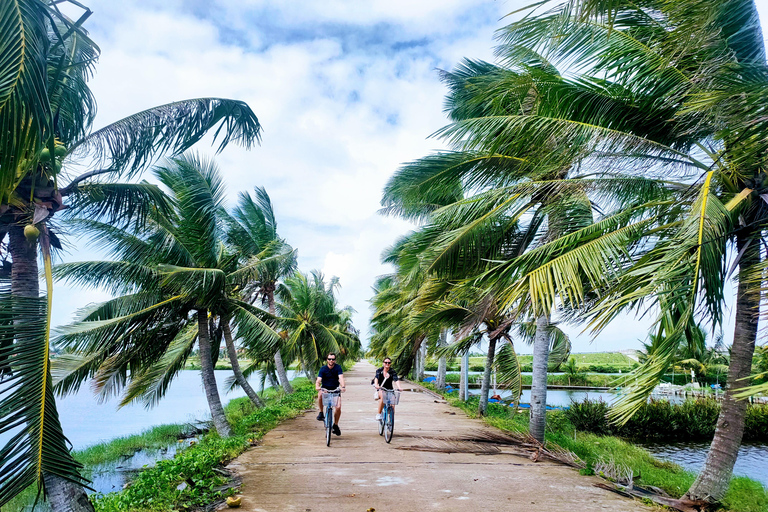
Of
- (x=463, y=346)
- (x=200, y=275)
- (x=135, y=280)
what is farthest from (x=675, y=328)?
(x=463, y=346)

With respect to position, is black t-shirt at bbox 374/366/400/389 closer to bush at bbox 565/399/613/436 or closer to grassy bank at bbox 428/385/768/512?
grassy bank at bbox 428/385/768/512

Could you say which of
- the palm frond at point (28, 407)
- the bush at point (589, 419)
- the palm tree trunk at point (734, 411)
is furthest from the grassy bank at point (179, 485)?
the bush at point (589, 419)

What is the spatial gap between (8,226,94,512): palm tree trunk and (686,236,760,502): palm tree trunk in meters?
6.62

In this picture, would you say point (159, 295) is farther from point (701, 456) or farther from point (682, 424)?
point (682, 424)

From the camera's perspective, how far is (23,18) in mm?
3254

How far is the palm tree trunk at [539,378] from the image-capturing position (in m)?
9.15

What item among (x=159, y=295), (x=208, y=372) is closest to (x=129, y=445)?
(x=208, y=372)

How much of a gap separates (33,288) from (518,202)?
6414 mm

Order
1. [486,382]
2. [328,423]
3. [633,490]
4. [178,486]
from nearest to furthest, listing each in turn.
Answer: [178,486], [633,490], [328,423], [486,382]

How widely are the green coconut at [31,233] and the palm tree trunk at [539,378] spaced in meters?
7.60

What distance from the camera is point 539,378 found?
30.7 ft

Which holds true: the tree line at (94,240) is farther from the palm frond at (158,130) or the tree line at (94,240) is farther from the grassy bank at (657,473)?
the grassy bank at (657,473)

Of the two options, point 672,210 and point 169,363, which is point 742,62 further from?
point 169,363

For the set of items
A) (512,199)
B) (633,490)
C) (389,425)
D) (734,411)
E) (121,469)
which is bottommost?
(121,469)
